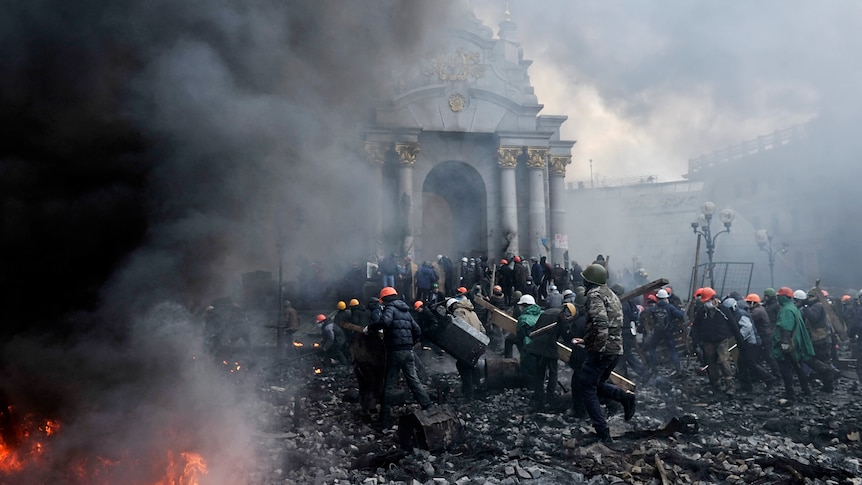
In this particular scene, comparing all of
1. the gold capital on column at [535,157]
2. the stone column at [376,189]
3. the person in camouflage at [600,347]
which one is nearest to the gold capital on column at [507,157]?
the gold capital on column at [535,157]

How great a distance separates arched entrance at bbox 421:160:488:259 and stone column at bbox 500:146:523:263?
5.18ft

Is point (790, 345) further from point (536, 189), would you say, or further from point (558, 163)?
point (558, 163)

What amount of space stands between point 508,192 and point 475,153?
2.37 meters

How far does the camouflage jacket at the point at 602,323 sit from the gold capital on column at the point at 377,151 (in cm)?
1669

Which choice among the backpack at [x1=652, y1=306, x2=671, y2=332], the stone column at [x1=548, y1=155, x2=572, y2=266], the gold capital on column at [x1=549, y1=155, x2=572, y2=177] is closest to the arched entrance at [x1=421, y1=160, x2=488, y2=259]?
the stone column at [x1=548, y1=155, x2=572, y2=266]

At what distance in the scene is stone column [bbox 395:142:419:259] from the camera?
23375 millimetres

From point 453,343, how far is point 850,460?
17.9ft

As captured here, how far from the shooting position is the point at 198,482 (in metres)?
5.64

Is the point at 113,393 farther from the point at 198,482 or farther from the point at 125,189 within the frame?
the point at 125,189

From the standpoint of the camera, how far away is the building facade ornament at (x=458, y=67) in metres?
24.1

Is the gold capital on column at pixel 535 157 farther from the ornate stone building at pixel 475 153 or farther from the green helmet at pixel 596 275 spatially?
the green helmet at pixel 596 275

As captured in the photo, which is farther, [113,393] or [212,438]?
[212,438]

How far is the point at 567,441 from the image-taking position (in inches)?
271

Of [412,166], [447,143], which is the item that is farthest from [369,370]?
[447,143]
